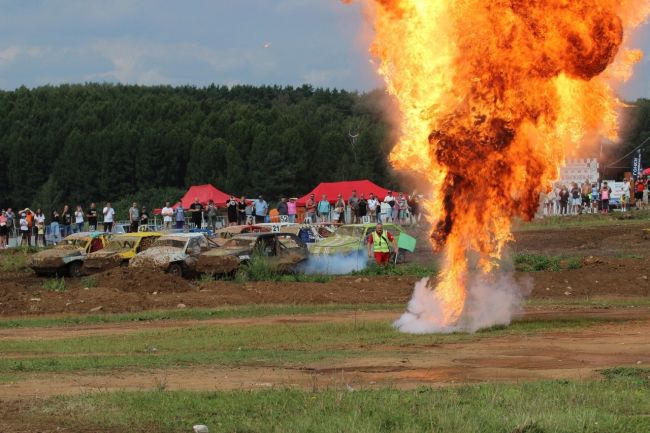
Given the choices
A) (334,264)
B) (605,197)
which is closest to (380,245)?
(334,264)

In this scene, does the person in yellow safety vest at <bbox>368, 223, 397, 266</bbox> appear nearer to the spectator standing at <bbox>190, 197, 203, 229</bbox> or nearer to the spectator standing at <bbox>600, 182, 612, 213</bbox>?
the spectator standing at <bbox>190, 197, 203, 229</bbox>

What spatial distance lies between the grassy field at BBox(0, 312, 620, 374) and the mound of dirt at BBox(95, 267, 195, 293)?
828 centimetres

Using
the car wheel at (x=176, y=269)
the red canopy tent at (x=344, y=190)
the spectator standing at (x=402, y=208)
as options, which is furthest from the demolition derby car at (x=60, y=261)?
the red canopy tent at (x=344, y=190)

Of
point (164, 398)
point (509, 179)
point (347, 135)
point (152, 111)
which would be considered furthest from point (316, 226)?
point (152, 111)

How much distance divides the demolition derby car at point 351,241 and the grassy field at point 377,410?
23.9 metres

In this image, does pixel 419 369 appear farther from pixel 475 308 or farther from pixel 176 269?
pixel 176 269

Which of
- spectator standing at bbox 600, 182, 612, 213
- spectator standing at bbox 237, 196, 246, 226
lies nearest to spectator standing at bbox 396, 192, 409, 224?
spectator standing at bbox 237, 196, 246, 226

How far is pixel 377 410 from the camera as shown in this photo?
1157 cm

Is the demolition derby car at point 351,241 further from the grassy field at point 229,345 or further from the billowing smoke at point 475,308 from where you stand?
the billowing smoke at point 475,308

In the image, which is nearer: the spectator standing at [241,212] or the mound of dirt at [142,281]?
the mound of dirt at [142,281]

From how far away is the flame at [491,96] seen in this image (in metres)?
19.4

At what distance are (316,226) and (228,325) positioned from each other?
18.1 meters

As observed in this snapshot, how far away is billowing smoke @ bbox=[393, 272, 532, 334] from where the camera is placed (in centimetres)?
2073

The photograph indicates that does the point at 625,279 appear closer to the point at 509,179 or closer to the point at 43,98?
the point at 509,179
